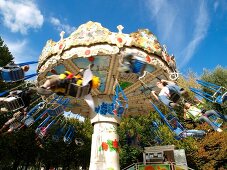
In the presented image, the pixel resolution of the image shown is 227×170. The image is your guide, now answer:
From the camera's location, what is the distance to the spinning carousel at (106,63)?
431 inches

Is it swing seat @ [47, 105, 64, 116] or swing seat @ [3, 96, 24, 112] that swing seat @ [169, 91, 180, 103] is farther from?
swing seat @ [47, 105, 64, 116]

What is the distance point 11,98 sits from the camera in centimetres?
785

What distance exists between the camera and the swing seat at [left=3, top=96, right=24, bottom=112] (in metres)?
7.82

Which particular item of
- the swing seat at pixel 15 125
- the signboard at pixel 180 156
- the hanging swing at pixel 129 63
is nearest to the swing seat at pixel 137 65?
the hanging swing at pixel 129 63

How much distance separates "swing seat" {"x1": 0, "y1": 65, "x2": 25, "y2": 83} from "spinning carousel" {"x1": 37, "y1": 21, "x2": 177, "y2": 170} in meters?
3.05

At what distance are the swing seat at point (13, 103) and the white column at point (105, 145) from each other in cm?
573

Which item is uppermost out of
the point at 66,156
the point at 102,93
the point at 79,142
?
the point at 66,156

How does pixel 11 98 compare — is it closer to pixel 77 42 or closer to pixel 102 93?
pixel 77 42

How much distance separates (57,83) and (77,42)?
4.49 metres

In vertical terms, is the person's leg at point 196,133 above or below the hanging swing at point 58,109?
below

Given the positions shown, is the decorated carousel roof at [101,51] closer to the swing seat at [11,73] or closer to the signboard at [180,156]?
the swing seat at [11,73]

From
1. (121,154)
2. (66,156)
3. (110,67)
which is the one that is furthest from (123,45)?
(66,156)

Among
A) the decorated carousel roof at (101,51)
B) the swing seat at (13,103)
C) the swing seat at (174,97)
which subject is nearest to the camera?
the swing seat at (13,103)

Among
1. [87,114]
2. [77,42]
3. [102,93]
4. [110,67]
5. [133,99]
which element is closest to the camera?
[77,42]
